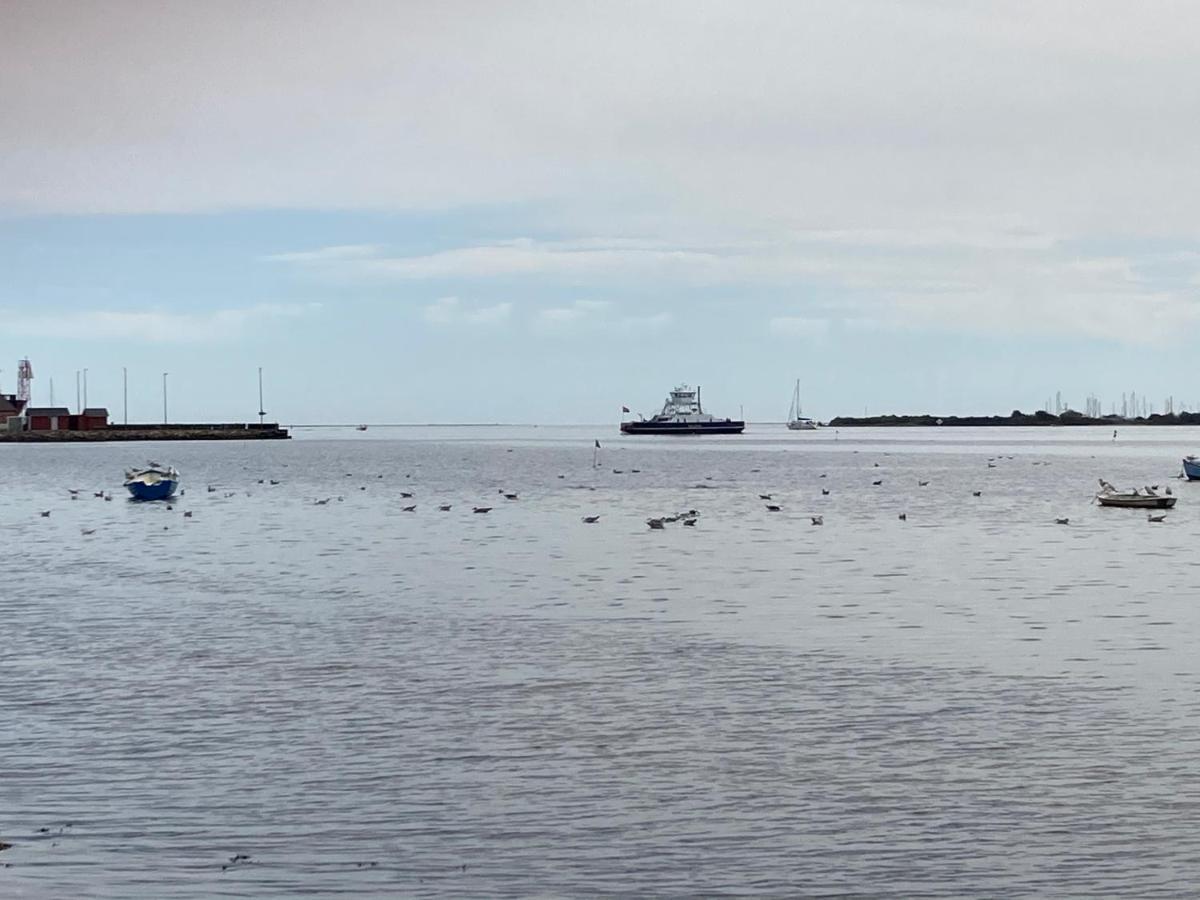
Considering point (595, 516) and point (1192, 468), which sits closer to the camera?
point (595, 516)

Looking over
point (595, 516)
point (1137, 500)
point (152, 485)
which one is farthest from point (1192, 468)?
point (152, 485)

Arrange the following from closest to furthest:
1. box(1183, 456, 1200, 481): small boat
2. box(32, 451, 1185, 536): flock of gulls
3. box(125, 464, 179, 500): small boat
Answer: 1. box(32, 451, 1185, 536): flock of gulls
2. box(125, 464, 179, 500): small boat
3. box(1183, 456, 1200, 481): small boat

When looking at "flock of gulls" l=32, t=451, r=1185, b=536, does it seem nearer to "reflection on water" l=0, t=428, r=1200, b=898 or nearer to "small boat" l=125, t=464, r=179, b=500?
"small boat" l=125, t=464, r=179, b=500

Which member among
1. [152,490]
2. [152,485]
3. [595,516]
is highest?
[152,485]

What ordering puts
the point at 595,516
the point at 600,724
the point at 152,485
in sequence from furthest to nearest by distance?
the point at 152,485, the point at 595,516, the point at 600,724

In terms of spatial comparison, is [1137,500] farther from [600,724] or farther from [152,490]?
[600,724]

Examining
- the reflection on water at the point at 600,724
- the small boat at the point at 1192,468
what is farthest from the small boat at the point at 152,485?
the small boat at the point at 1192,468

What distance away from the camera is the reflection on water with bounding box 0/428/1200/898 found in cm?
1577

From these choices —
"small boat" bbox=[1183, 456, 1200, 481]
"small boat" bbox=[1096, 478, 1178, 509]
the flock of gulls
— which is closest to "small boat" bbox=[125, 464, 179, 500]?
the flock of gulls

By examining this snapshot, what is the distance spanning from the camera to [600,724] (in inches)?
893

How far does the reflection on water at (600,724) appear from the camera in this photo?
51.7 feet

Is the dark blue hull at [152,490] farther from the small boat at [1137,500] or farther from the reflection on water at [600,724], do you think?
the small boat at [1137,500]

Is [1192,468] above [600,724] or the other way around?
above

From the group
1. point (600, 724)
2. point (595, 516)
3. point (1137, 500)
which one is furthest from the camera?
point (1137, 500)
